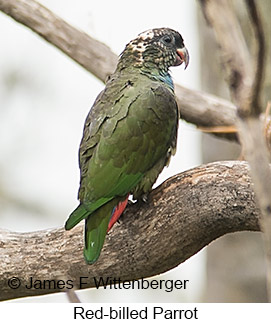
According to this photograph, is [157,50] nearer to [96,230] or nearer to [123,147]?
[123,147]

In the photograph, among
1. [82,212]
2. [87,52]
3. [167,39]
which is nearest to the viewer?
[82,212]

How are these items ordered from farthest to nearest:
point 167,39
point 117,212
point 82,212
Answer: point 167,39, point 117,212, point 82,212

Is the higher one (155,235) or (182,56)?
(182,56)

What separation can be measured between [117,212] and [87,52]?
4.29 ft

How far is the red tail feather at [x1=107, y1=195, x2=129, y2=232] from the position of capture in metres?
2.44

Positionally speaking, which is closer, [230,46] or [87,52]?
[230,46]

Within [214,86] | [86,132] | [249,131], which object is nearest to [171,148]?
[86,132]

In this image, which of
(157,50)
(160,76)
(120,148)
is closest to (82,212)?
(120,148)

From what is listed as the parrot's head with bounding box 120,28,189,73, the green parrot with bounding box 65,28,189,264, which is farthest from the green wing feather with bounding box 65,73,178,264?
the parrot's head with bounding box 120,28,189,73

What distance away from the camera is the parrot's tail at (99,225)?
92.1 inches

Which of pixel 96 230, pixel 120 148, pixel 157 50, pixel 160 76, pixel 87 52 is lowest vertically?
pixel 96 230

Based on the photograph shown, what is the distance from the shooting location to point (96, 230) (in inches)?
93.7

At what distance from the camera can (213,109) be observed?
12.1 feet

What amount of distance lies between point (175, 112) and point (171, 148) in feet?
0.48
